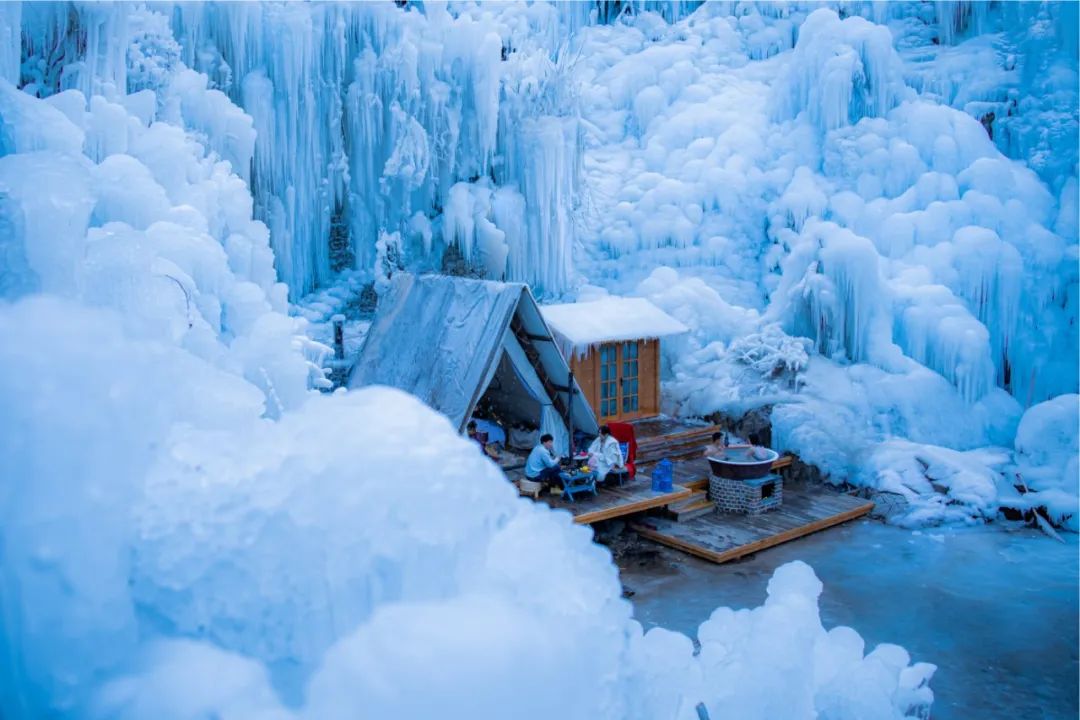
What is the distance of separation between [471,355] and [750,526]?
3467mm

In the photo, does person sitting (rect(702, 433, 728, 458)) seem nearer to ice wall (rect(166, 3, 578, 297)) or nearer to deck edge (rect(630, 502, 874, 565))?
deck edge (rect(630, 502, 874, 565))

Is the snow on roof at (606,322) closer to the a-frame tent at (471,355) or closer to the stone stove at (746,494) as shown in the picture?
the a-frame tent at (471,355)

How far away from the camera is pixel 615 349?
11.5 meters

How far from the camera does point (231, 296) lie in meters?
6.57

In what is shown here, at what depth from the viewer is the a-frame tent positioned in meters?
→ 8.74

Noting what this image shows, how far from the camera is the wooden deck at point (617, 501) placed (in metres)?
8.34

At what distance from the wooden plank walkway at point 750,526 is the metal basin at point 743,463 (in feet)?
1.47

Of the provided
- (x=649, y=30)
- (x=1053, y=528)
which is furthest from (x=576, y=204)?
(x=1053, y=528)

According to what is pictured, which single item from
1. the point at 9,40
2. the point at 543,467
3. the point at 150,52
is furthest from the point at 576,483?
the point at 150,52

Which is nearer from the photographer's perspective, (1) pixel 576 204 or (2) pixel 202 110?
(2) pixel 202 110

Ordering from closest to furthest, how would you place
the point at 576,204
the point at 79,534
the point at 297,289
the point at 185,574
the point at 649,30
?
the point at 79,534 < the point at 185,574 < the point at 297,289 < the point at 576,204 < the point at 649,30

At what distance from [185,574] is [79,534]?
9.8 inches

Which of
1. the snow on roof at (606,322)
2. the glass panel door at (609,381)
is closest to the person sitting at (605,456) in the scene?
the snow on roof at (606,322)

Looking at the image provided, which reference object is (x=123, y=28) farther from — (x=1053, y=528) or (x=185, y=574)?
(x=1053, y=528)
